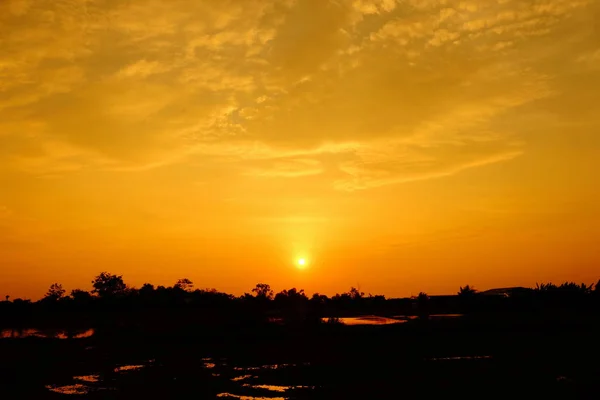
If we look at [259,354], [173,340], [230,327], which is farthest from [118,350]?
[230,327]

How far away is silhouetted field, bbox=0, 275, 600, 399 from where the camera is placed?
26578 mm

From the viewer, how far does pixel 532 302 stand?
2928 inches

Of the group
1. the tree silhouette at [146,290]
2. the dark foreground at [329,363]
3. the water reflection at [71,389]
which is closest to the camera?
the dark foreground at [329,363]

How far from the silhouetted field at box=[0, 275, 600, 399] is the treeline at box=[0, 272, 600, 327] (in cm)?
58

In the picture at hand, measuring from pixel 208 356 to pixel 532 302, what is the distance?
50608mm

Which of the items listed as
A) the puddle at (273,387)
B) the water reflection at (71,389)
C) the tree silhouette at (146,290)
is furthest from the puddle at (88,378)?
the tree silhouette at (146,290)

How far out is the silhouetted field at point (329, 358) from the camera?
1046 inches

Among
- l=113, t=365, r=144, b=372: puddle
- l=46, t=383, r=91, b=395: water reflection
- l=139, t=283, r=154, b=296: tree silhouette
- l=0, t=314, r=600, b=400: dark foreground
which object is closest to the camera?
l=0, t=314, r=600, b=400: dark foreground

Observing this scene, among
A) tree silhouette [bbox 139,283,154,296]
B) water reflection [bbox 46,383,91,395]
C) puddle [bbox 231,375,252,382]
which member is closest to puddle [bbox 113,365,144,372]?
water reflection [bbox 46,383,91,395]

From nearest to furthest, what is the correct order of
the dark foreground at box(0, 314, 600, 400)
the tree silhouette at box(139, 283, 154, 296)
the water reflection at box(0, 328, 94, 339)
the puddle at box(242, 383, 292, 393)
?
the dark foreground at box(0, 314, 600, 400)
the puddle at box(242, 383, 292, 393)
the water reflection at box(0, 328, 94, 339)
the tree silhouette at box(139, 283, 154, 296)

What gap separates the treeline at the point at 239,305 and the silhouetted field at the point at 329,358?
58cm

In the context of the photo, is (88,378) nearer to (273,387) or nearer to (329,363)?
(273,387)

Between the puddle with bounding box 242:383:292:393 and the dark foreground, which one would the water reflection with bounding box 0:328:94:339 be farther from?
the puddle with bounding box 242:383:292:393

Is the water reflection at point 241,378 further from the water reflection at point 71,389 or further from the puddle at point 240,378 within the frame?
the water reflection at point 71,389
